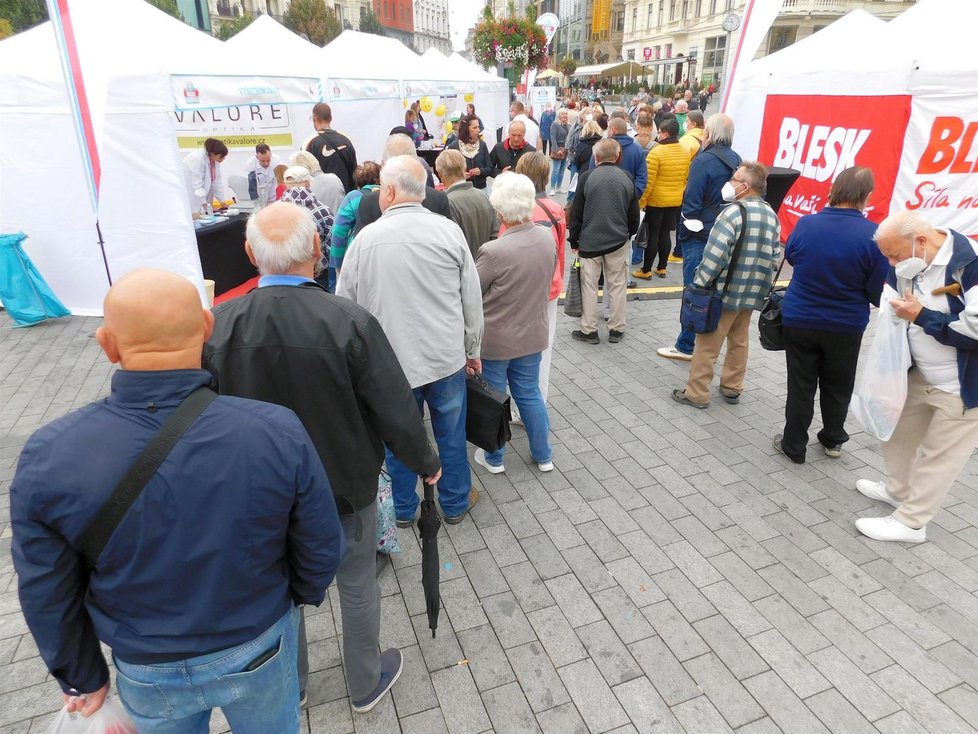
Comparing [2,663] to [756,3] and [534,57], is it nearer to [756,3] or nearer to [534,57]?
[756,3]

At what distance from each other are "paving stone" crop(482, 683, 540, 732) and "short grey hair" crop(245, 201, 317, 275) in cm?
183

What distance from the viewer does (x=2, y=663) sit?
2.64 meters

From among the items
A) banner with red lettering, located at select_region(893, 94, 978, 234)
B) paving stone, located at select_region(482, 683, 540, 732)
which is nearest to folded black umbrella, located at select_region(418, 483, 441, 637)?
paving stone, located at select_region(482, 683, 540, 732)

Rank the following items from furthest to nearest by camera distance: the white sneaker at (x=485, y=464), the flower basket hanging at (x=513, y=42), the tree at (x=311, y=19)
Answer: the tree at (x=311, y=19)
the flower basket hanging at (x=513, y=42)
the white sneaker at (x=485, y=464)

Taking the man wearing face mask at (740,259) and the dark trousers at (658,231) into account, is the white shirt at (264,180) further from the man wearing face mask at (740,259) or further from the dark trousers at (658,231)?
the man wearing face mask at (740,259)

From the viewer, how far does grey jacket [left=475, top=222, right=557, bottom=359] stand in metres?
3.47

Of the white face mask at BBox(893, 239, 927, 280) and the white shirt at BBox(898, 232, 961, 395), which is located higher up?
the white face mask at BBox(893, 239, 927, 280)

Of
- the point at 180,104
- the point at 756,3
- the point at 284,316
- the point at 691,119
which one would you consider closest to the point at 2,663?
the point at 284,316

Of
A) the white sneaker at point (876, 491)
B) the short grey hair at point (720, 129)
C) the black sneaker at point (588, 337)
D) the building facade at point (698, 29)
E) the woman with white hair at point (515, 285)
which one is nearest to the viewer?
the woman with white hair at point (515, 285)

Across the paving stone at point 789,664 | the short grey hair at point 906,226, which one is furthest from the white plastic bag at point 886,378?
the paving stone at point 789,664

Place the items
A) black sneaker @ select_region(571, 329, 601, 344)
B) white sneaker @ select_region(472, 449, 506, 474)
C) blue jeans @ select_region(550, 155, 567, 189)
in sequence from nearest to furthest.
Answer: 1. white sneaker @ select_region(472, 449, 506, 474)
2. black sneaker @ select_region(571, 329, 601, 344)
3. blue jeans @ select_region(550, 155, 567, 189)

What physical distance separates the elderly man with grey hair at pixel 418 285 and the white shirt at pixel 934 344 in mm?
2127

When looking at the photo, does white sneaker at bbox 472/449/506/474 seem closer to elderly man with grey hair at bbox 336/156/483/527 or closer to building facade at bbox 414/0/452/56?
elderly man with grey hair at bbox 336/156/483/527

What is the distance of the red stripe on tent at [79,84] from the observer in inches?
180
